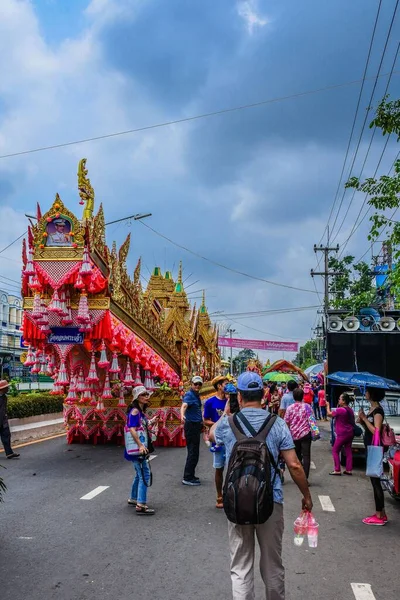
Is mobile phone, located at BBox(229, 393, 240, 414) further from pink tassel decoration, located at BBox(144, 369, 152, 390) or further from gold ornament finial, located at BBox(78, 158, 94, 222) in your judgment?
pink tassel decoration, located at BBox(144, 369, 152, 390)

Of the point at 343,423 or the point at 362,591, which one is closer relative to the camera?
the point at 362,591

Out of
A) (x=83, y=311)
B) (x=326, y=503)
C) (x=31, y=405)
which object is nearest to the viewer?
(x=326, y=503)

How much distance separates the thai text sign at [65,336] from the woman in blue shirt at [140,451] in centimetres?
395

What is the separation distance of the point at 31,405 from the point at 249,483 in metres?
14.1

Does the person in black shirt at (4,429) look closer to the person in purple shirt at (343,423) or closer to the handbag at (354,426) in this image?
the person in purple shirt at (343,423)

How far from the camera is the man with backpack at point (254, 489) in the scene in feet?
11.3

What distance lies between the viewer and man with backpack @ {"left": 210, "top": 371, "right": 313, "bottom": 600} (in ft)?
11.3

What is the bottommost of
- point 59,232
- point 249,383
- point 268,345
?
point 249,383

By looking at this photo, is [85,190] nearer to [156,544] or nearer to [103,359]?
[103,359]

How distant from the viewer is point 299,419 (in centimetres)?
894

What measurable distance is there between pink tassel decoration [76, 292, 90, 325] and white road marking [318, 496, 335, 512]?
5.25 m

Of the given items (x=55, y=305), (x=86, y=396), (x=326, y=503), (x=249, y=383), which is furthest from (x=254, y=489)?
(x=86, y=396)

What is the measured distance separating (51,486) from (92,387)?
3358 millimetres

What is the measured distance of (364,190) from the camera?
10.4 m
